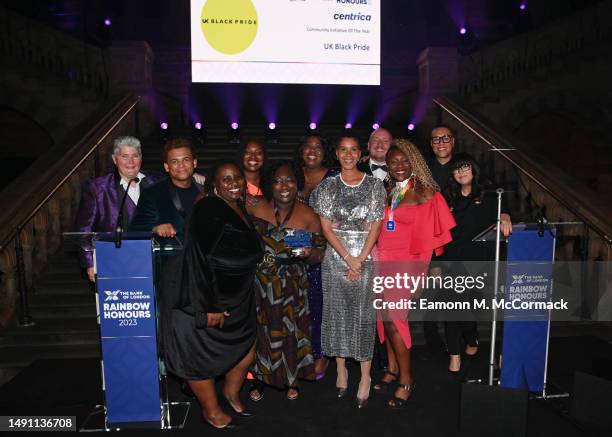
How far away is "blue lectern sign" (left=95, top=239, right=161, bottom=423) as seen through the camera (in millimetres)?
2982

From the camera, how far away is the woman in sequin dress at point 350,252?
10.9 ft

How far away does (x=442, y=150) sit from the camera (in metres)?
4.16

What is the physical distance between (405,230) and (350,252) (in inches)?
17.8

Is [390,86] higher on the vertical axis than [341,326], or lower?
higher

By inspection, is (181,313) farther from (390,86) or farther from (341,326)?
(390,86)

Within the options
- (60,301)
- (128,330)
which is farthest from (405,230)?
(60,301)

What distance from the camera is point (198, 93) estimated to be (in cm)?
1092

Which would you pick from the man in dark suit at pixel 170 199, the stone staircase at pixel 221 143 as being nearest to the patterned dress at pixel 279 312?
the man in dark suit at pixel 170 199

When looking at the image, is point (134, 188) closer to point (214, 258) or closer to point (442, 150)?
point (214, 258)

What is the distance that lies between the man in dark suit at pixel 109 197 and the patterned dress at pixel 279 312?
105 centimetres

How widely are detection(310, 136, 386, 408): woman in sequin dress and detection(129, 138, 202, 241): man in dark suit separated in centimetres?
96

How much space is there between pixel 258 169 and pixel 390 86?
833 centimetres

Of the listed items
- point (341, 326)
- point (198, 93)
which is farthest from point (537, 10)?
point (341, 326)

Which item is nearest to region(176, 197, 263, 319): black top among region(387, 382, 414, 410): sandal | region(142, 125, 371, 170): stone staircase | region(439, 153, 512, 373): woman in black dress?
region(387, 382, 414, 410): sandal
